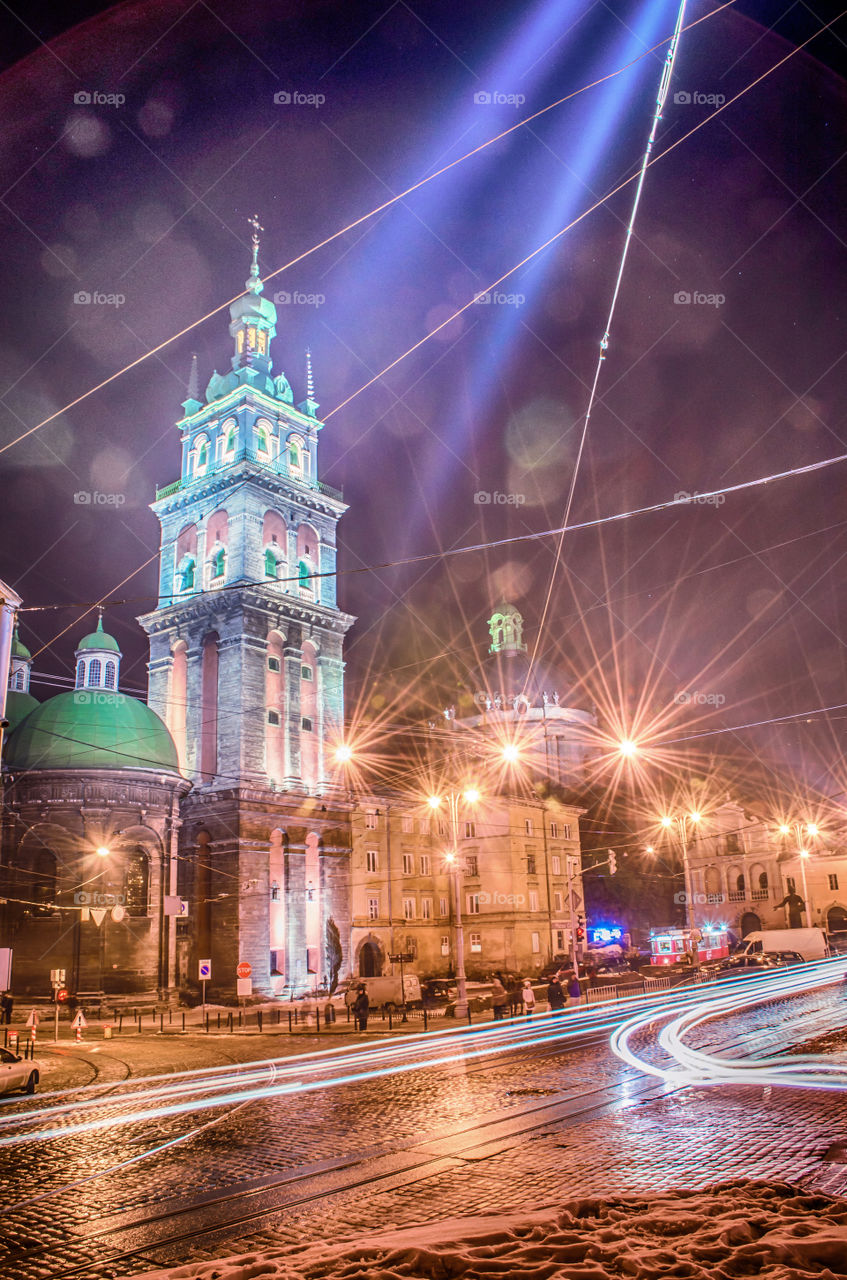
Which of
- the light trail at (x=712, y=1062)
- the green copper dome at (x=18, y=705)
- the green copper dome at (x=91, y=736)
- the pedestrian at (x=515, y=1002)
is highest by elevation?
the green copper dome at (x=18, y=705)

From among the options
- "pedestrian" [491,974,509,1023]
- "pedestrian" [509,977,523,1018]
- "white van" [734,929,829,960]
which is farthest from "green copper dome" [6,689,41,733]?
"white van" [734,929,829,960]

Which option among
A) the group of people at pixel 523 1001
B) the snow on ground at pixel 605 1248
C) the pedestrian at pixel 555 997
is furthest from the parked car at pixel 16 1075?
the pedestrian at pixel 555 997

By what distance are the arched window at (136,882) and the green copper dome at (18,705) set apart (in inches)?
448

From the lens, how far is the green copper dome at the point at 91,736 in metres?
46.9

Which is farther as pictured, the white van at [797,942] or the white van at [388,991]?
the white van at [797,942]

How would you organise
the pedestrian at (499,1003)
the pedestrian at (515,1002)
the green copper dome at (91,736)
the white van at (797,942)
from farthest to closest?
the white van at (797,942)
the green copper dome at (91,736)
the pedestrian at (515,1002)
the pedestrian at (499,1003)

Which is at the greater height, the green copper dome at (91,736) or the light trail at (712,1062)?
the green copper dome at (91,736)

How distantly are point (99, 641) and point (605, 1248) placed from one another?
51.0m

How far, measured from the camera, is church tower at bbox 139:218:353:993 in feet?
157

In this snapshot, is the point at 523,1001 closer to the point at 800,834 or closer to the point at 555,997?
the point at 555,997

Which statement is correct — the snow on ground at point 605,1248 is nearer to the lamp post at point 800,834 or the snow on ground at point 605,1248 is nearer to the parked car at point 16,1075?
the parked car at point 16,1075

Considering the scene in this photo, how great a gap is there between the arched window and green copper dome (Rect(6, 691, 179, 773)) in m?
4.55

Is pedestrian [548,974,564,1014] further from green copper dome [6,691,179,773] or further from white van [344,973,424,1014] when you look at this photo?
green copper dome [6,691,179,773]

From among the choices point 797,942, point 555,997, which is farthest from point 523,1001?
point 797,942
